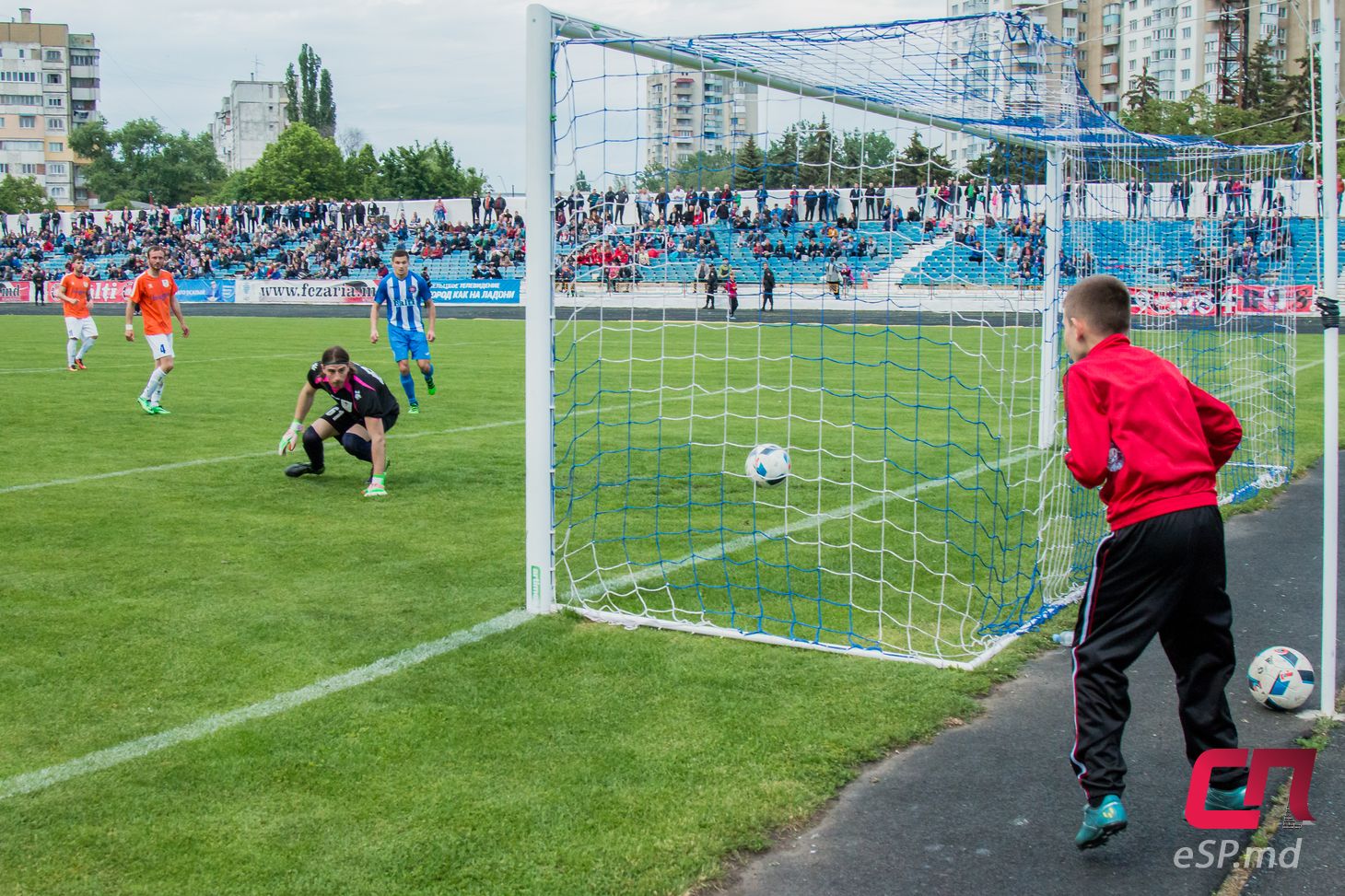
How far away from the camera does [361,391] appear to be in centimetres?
920

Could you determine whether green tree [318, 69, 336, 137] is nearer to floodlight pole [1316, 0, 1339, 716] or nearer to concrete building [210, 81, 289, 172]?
concrete building [210, 81, 289, 172]

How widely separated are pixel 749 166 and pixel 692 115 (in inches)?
16.6

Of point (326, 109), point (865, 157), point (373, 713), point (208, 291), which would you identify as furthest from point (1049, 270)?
point (326, 109)

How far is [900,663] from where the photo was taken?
5414 millimetres

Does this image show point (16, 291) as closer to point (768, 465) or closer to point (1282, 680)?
point (768, 465)

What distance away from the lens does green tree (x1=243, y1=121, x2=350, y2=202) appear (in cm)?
8975

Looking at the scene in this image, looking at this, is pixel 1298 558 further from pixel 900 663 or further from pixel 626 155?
pixel 626 155

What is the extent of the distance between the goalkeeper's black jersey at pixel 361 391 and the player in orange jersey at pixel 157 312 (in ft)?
18.6

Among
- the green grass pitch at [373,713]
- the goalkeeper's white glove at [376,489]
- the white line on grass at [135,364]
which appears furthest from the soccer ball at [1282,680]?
the white line on grass at [135,364]

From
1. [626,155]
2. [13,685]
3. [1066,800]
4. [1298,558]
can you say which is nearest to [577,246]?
[626,155]

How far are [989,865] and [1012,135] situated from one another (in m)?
6.53

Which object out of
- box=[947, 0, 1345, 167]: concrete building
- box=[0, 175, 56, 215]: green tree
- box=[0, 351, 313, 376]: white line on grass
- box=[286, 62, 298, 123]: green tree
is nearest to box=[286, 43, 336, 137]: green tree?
box=[286, 62, 298, 123]: green tree

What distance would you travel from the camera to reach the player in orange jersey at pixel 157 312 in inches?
555

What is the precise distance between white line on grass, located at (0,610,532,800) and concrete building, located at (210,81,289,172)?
14322 centimetres
